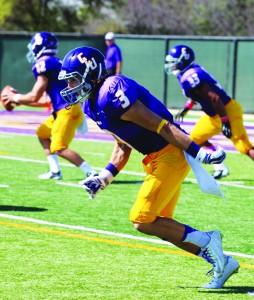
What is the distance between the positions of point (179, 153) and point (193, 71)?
5208 millimetres

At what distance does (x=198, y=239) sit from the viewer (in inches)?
241

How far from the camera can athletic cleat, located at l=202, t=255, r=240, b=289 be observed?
6137 millimetres

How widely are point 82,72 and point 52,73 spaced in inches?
187

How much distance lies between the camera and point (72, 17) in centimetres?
4478

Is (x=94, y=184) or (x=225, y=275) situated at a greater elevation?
(x=94, y=184)

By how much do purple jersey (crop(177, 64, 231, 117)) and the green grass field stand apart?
1.04 m

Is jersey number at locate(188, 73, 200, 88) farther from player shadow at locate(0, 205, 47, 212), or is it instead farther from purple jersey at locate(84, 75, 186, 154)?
purple jersey at locate(84, 75, 186, 154)

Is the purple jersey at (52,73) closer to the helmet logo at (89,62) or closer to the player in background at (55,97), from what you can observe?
the player in background at (55,97)

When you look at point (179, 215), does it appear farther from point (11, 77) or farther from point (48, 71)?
point (11, 77)

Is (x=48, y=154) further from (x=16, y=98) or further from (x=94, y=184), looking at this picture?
(x=94, y=184)

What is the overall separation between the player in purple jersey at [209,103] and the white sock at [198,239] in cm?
524

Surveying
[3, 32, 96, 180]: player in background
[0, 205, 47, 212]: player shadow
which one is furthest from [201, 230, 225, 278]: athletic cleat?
[3, 32, 96, 180]: player in background

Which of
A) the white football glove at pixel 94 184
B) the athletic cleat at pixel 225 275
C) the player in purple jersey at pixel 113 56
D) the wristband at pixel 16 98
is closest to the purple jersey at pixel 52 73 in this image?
the wristband at pixel 16 98

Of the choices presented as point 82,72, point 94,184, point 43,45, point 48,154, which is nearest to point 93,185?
point 94,184
